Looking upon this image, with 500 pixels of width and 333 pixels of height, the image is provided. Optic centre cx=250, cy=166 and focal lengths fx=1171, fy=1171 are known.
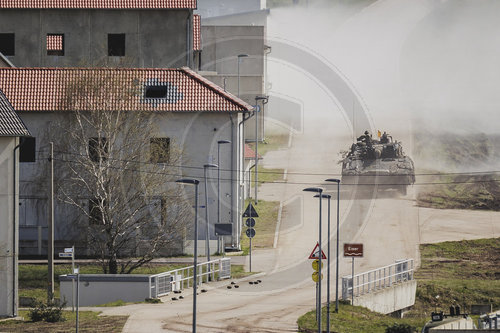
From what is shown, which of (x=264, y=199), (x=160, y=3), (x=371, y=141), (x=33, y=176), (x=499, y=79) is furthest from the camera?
(x=499, y=79)

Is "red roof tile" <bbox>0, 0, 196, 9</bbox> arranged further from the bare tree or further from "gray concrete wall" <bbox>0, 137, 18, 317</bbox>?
"gray concrete wall" <bbox>0, 137, 18, 317</bbox>

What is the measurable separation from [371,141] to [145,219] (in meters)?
36.9

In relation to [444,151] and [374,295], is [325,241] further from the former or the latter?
[444,151]

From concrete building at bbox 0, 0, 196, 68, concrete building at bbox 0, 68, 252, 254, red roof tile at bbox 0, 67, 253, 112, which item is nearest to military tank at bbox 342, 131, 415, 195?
concrete building at bbox 0, 0, 196, 68

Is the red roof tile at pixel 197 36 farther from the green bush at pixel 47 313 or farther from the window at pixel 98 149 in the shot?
the green bush at pixel 47 313

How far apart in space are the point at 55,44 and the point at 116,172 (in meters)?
21.2

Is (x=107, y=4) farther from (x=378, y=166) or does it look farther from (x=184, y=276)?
(x=378, y=166)

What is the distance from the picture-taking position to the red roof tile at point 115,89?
60.2m

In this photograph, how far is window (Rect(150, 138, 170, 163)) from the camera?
5903cm

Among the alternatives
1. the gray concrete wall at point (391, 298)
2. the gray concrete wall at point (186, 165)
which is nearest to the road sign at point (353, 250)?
the gray concrete wall at point (391, 298)

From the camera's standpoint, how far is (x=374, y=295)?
176 ft

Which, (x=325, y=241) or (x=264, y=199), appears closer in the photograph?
(x=325, y=241)

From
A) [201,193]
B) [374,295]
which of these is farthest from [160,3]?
[374,295]

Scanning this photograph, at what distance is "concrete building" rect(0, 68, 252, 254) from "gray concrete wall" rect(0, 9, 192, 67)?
7.22m
